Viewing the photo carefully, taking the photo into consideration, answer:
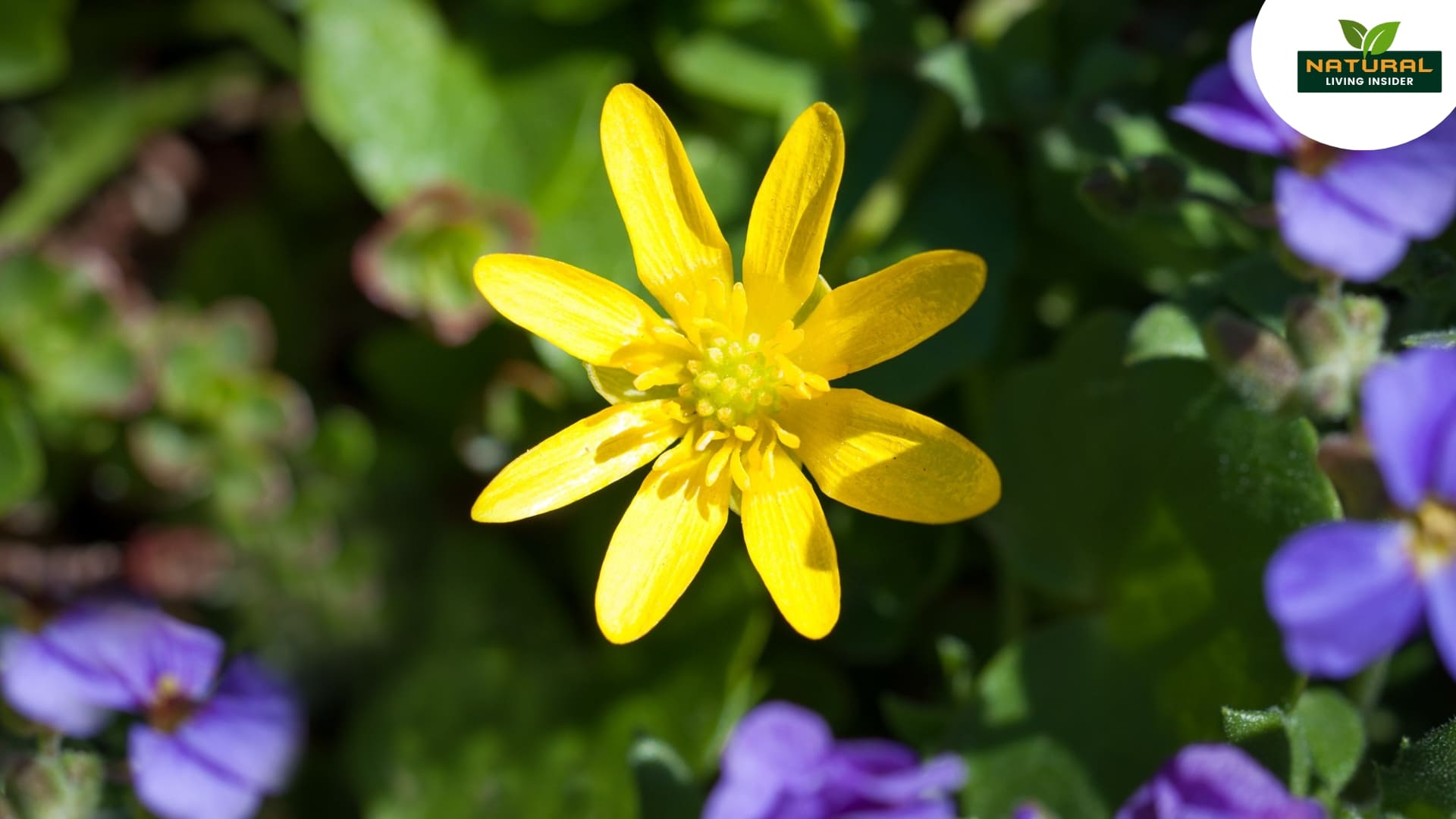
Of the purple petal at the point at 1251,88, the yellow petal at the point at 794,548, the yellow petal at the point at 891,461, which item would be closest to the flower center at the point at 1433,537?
the yellow petal at the point at 891,461

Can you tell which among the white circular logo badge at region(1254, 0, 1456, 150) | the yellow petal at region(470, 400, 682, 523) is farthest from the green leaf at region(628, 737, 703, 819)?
the white circular logo badge at region(1254, 0, 1456, 150)

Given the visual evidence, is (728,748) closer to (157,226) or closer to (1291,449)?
(1291,449)

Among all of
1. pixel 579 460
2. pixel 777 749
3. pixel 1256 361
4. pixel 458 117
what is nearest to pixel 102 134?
pixel 458 117

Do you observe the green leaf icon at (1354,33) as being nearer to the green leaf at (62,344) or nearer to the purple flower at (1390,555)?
the purple flower at (1390,555)

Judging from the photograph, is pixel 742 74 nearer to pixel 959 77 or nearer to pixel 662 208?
pixel 959 77

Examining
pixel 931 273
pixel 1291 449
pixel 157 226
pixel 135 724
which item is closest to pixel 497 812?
pixel 135 724

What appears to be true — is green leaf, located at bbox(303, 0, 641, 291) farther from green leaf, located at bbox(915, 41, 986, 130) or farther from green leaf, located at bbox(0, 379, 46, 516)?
green leaf, located at bbox(0, 379, 46, 516)

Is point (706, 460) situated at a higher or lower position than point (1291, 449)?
lower
